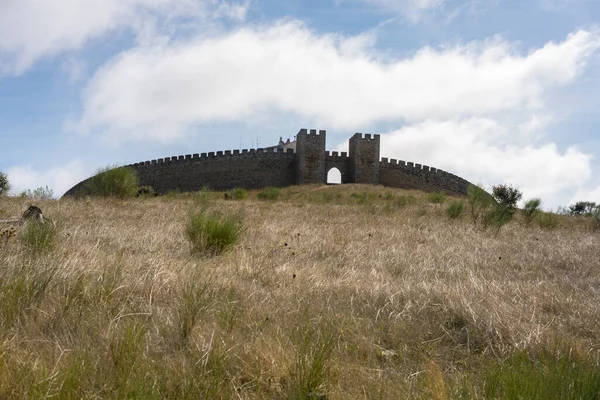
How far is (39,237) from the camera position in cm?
432

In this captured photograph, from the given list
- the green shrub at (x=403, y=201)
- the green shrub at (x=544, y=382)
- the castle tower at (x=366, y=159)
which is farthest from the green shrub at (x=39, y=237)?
the castle tower at (x=366, y=159)

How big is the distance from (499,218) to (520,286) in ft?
19.1

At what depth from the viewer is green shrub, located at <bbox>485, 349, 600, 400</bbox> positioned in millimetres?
1854

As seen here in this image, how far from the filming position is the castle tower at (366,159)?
3603cm

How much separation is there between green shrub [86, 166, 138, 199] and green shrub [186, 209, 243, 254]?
28.5 feet

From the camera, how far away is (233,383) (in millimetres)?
2131

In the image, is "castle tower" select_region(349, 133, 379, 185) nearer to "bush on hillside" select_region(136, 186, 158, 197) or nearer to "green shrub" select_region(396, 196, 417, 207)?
"green shrub" select_region(396, 196, 417, 207)

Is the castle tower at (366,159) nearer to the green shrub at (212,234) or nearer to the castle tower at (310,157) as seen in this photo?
the castle tower at (310,157)

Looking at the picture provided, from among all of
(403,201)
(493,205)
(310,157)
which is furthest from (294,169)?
(493,205)

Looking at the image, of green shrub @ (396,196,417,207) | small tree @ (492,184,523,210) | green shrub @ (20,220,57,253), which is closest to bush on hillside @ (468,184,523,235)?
small tree @ (492,184,523,210)

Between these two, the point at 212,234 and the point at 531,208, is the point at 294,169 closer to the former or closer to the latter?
the point at 531,208

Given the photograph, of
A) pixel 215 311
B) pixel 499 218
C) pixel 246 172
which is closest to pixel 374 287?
pixel 215 311

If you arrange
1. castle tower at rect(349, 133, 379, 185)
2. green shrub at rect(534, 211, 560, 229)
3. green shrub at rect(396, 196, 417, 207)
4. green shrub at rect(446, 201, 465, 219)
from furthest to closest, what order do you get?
1. castle tower at rect(349, 133, 379, 185)
2. green shrub at rect(396, 196, 417, 207)
3. green shrub at rect(446, 201, 465, 219)
4. green shrub at rect(534, 211, 560, 229)

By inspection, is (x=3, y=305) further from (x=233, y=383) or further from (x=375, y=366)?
(x=375, y=366)
